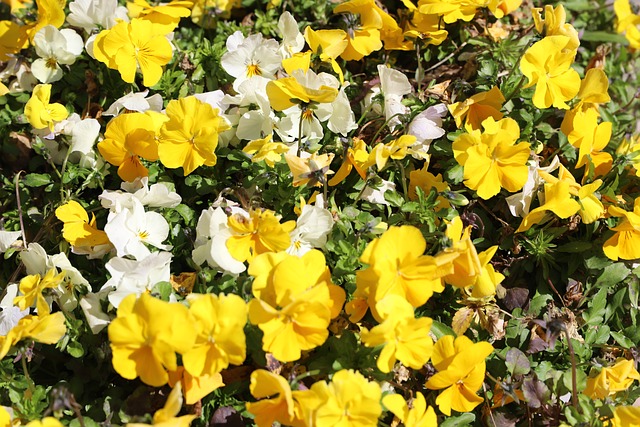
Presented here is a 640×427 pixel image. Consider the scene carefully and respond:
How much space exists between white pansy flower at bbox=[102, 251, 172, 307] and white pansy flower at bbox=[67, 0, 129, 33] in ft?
3.61

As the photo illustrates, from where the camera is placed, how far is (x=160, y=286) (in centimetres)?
205

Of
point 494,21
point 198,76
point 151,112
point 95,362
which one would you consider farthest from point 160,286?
point 494,21

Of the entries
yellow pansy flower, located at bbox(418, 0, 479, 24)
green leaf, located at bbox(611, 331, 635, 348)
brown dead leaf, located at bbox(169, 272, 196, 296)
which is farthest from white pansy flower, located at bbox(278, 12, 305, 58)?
green leaf, located at bbox(611, 331, 635, 348)

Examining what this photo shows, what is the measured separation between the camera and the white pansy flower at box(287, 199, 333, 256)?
216 centimetres

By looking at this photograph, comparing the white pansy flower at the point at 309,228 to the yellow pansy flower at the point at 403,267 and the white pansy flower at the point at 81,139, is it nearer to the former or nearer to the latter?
the yellow pansy flower at the point at 403,267

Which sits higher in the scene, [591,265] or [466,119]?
[466,119]

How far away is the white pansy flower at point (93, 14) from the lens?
107 inches

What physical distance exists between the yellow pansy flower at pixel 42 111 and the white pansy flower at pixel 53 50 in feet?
0.87

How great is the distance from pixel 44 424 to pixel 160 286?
52 centimetres

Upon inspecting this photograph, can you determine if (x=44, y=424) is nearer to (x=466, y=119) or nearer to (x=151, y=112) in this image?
(x=151, y=112)

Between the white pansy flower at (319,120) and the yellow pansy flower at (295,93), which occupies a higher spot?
the yellow pansy flower at (295,93)

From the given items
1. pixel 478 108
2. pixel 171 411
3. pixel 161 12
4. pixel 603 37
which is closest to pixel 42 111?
pixel 161 12

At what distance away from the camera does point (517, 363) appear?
6.97ft

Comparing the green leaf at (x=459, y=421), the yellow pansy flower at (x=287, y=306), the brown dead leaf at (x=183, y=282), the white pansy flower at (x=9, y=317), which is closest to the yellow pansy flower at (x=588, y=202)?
the green leaf at (x=459, y=421)
